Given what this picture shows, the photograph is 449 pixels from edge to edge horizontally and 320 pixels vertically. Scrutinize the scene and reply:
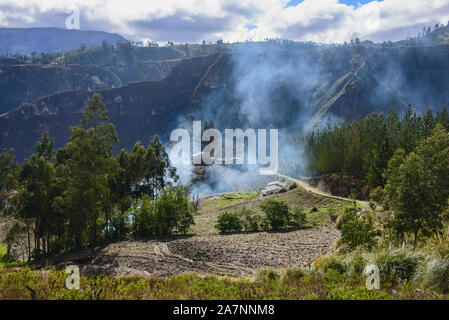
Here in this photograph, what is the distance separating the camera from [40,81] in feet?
567

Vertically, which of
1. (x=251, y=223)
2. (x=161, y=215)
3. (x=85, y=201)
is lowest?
(x=251, y=223)

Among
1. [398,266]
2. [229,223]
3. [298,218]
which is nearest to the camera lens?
[398,266]

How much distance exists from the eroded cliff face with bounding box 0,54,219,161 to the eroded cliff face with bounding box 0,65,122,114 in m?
40.1

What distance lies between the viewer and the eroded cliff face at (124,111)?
132 m

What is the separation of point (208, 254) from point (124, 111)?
140m

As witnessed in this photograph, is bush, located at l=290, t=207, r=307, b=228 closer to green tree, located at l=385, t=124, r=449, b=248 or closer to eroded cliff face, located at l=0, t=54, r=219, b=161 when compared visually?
green tree, located at l=385, t=124, r=449, b=248

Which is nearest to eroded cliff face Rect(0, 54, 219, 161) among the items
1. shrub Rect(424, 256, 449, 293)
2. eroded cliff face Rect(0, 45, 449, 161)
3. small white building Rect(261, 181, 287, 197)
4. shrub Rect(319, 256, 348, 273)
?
eroded cliff face Rect(0, 45, 449, 161)

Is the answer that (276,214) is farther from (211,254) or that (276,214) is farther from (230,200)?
(230,200)

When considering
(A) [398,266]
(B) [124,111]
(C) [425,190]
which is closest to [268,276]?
(A) [398,266]

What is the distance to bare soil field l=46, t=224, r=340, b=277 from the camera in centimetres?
1594

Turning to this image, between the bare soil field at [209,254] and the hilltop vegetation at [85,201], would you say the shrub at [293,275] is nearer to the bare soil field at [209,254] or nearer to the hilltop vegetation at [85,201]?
the bare soil field at [209,254]

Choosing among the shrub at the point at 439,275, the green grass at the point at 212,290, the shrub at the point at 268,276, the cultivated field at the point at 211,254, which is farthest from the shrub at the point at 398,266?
the cultivated field at the point at 211,254

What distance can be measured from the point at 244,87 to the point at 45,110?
3418 inches

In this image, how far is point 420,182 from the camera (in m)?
12.4
